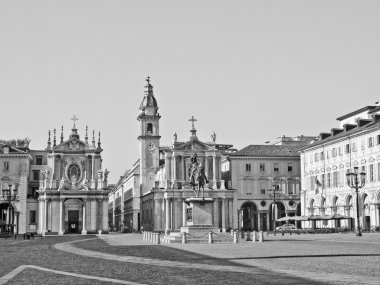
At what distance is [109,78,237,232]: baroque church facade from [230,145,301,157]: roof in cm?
684

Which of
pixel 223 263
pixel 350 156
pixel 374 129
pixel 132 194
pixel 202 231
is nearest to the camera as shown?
pixel 223 263

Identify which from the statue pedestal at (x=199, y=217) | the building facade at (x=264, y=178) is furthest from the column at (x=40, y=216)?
the statue pedestal at (x=199, y=217)

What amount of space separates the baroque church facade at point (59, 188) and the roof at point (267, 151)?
2461 centimetres

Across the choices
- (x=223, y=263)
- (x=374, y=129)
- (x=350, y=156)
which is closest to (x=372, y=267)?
(x=223, y=263)

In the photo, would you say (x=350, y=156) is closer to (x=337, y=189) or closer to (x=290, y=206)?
(x=337, y=189)

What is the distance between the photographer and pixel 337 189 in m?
89.7

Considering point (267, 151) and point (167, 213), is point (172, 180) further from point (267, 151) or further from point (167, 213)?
point (267, 151)

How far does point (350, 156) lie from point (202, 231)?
3676cm

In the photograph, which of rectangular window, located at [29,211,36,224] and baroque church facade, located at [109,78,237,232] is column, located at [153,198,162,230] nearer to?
baroque church facade, located at [109,78,237,232]

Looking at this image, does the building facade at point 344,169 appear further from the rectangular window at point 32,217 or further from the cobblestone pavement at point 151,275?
the cobblestone pavement at point 151,275

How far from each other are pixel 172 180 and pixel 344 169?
39.6m

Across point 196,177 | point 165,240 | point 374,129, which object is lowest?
point 165,240

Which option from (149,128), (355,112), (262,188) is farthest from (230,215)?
(355,112)

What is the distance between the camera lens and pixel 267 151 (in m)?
117
